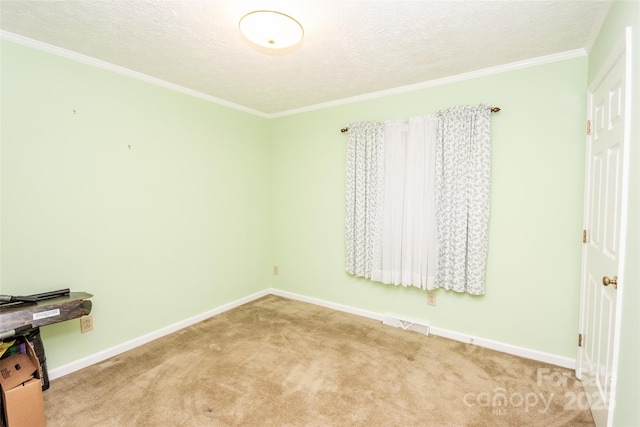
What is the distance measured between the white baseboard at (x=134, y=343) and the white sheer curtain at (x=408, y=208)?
176 centimetres

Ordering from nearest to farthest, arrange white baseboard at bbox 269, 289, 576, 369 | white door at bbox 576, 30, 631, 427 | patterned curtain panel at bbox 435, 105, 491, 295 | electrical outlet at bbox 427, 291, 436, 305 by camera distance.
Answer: white door at bbox 576, 30, 631, 427, white baseboard at bbox 269, 289, 576, 369, patterned curtain panel at bbox 435, 105, 491, 295, electrical outlet at bbox 427, 291, 436, 305

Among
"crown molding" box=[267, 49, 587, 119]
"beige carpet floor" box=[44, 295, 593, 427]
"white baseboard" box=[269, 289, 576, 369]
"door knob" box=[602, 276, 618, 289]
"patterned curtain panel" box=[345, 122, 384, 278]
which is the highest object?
"crown molding" box=[267, 49, 587, 119]

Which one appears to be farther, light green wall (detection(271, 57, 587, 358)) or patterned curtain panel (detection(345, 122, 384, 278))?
patterned curtain panel (detection(345, 122, 384, 278))

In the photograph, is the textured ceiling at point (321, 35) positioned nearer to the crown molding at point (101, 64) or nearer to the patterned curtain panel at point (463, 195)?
the crown molding at point (101, 64)

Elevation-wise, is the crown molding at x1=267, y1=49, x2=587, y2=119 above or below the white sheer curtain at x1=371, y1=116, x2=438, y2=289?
above

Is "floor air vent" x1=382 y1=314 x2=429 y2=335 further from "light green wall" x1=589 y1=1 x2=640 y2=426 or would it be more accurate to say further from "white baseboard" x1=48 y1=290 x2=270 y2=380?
"white baseboard" x1=48 y1=290 x2=270 y2=380

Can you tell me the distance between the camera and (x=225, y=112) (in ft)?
11.2

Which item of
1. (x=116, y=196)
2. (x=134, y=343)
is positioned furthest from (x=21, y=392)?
(x=116, y=196)

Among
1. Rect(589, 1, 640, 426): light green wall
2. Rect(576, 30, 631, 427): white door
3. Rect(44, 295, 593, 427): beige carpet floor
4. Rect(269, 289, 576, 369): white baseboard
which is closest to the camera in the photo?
Rect(589, 1, 640, 426): light green wall

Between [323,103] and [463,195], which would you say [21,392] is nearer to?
[463,195]

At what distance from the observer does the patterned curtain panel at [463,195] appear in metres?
2.55

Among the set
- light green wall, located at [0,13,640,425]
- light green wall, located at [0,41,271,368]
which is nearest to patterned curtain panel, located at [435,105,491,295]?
light green wall, located at [0,13,640,425]

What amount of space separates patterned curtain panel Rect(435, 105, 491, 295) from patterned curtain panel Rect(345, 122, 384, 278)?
605 millimetres

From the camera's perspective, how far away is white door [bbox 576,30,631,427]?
1.45 meters
